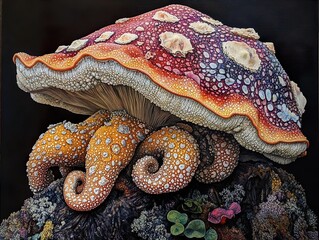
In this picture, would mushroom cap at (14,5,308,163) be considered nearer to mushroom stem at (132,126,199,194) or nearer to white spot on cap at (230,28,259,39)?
white spot on cap at (230,28,259,39)

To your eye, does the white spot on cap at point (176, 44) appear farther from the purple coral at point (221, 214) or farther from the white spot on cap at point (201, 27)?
the purple coral at point (221, 214)

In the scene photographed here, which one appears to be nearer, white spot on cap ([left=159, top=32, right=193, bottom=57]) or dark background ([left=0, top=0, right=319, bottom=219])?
white spot on cap ([left=159, top=32, right=193, bottom=57])

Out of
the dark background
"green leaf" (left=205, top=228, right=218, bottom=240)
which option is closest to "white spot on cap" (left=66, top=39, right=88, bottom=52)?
the dark background

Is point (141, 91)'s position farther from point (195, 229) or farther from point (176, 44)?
point (195, 229)

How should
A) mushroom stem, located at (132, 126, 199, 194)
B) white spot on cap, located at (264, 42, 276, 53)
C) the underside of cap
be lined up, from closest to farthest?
the underside of cap < mushroom stem, located at (132, 126, 199, 194) < white spot on cap, located at (264, 42, 276, 53)

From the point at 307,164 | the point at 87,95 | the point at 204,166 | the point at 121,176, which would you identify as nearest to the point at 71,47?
the point at 87,95

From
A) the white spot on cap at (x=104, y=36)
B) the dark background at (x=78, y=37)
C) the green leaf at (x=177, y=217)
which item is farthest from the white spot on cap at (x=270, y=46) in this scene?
the green leaf at (x=177, y=217)

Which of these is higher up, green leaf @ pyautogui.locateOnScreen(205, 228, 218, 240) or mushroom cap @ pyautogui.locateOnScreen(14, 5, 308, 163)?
mushroom cap @ pyautogui.locateOnScreen(14, 5, 308, 163)

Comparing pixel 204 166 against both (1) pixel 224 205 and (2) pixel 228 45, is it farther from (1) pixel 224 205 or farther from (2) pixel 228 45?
(2) pixel 228 45
